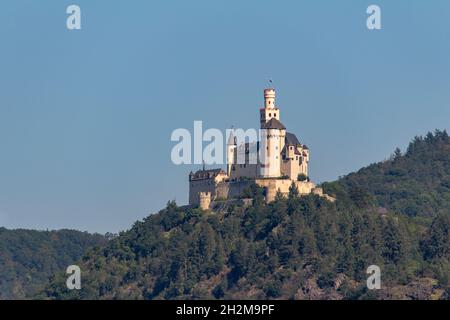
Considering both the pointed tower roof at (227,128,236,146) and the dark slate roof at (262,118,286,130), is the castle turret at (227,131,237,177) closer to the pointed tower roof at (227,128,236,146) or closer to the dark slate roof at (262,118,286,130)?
the pointed tower roof at (227,128,236,146)

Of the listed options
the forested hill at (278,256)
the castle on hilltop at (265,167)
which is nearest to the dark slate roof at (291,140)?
the castle on hilltop at (265,167)

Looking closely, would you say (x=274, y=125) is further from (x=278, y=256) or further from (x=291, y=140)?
(x=278, y=256)

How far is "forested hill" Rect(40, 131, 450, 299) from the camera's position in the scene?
140375 millimetres

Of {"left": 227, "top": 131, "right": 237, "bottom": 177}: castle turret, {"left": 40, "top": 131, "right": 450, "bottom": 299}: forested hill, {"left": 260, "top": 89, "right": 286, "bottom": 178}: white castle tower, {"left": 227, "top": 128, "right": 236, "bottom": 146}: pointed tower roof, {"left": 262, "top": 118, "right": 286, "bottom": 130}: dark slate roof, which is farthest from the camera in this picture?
{"left": 227, "top": 128, "right": 236, "bottom": 146}: pointed tower roof

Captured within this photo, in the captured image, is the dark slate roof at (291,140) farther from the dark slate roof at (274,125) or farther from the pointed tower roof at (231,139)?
the pointed tower roof at (231,139)

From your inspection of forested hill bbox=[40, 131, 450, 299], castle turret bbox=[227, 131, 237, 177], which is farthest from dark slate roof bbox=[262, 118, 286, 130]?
forested hill bbox=[40, 131, 450, 299]

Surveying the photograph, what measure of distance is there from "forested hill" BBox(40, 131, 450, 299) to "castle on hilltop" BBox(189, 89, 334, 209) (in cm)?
124

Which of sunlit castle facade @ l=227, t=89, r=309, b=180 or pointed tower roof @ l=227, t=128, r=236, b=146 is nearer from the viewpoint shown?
sunlit castle facade @ l=227, t=89, r=309, b=180

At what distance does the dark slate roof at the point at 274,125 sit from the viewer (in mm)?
146500

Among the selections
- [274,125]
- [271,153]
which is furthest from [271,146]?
[274,125]

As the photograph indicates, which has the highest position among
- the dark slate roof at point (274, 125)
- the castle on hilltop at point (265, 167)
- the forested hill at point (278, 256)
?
the dark slate roof at point (274, 125)
